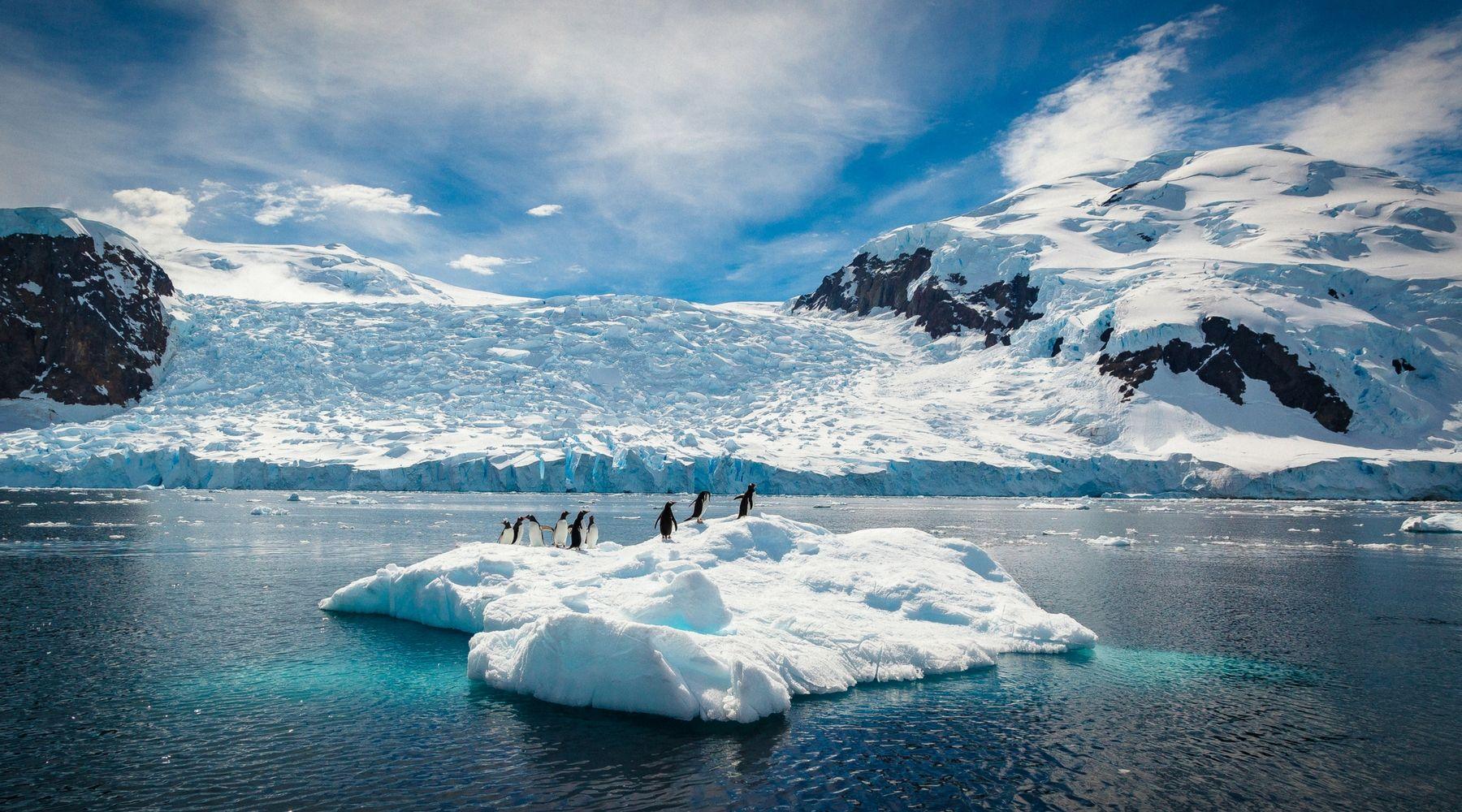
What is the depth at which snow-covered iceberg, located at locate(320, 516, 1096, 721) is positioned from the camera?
11.2 metres

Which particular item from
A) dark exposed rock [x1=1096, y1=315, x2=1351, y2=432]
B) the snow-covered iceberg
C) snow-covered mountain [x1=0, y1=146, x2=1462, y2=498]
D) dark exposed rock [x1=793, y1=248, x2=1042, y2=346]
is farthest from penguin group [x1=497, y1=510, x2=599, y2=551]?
dark exposed rock [x1=793, y1=248, x2=1042, y2=346]

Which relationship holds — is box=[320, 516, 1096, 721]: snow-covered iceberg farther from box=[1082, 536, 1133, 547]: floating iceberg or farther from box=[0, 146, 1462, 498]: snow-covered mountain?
A: box=[0, 146, 1462, 498]: snow-covered mountain

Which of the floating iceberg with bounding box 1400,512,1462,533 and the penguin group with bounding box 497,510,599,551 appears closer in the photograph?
the penguin group with bounding box 497,510,599,551

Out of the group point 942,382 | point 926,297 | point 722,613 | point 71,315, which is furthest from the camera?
point 926,297

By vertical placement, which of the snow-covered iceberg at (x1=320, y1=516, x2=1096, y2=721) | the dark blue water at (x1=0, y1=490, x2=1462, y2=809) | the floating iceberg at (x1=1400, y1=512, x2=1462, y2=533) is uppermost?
the floating iceberg at (x1=1400, y1=512, x2=1462, y2=533)

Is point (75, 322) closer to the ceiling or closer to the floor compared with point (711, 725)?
closer to the ceiling

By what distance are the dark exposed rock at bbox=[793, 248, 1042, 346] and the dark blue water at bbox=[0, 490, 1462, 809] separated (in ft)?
295

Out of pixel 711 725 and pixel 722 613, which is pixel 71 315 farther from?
pixel 711 725

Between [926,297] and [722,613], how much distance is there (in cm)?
11371

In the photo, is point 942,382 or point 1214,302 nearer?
point 1214,302

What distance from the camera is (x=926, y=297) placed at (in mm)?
121062

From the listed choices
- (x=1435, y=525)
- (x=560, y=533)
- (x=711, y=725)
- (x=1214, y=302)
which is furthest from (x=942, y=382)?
(x=711, y=725)

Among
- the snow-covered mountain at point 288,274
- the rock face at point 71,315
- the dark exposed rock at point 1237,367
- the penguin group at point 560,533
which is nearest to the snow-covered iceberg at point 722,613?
the penguin group at point 560,533

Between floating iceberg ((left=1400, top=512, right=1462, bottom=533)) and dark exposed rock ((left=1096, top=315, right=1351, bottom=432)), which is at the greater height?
dark exposed rock ((left=1096, top=315, right=1351, bottom=432))
